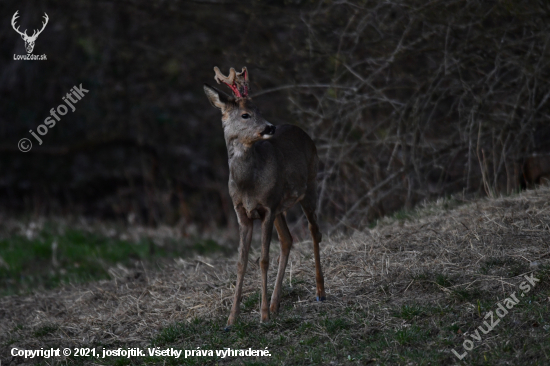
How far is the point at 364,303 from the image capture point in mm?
6137

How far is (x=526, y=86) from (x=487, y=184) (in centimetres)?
156

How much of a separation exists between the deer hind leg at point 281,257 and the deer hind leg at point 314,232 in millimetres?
223

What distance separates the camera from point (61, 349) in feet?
20.8

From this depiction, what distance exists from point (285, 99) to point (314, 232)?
7909 mm

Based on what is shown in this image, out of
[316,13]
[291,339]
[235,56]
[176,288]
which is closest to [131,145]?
[235,56]

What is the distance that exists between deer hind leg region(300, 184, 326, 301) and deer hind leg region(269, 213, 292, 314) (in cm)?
22

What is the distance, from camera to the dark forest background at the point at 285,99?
32.1 ft

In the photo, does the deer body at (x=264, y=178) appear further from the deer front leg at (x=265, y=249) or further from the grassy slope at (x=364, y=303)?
the grassy slope at (x=364, y=303)

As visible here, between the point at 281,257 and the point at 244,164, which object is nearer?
the point at 244,164

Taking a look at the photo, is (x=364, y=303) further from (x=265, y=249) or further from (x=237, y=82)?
(x=237, y=82)

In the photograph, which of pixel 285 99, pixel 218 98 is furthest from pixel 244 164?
pixel 285 99

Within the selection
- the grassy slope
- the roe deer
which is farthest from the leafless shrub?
the roe deer

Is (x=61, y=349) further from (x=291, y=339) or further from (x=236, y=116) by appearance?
(x=236, y=116)

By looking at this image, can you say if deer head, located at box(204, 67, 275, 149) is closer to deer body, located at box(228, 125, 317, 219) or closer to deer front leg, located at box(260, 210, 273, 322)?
deer body, located at box(228, 125, 317, 219)
